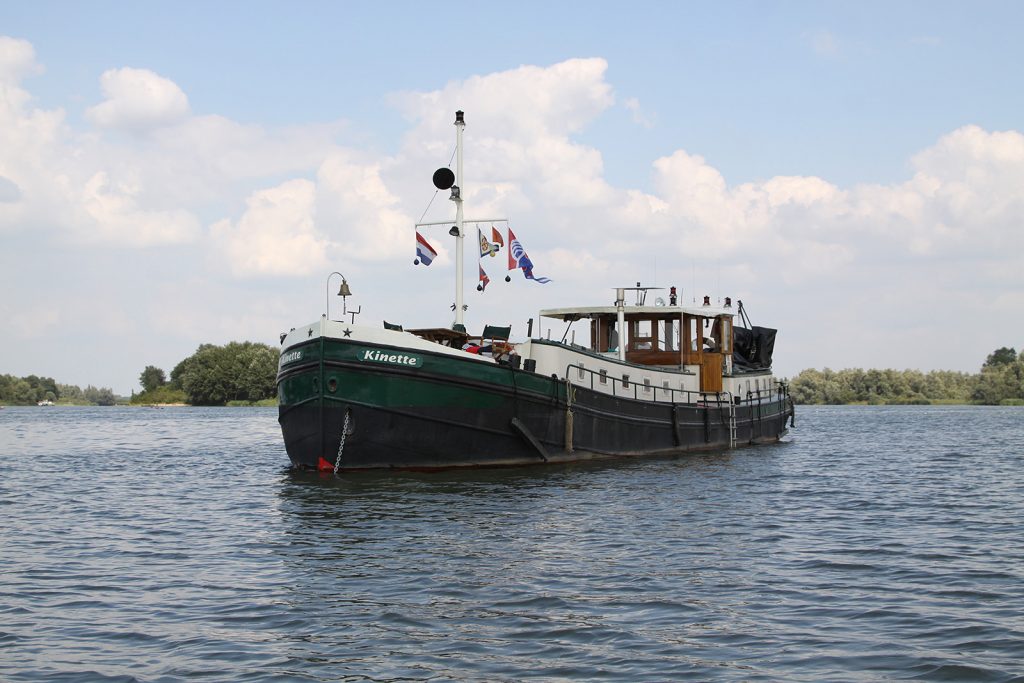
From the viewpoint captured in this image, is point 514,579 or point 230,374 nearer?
point 514,579

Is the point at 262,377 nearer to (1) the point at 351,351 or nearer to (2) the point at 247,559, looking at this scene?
(1) the point at 351,351

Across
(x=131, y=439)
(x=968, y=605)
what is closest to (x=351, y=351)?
(x=968, y=605)

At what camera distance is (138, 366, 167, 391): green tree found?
140375mm

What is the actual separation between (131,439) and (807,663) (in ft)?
139

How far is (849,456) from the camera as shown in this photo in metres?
32.6

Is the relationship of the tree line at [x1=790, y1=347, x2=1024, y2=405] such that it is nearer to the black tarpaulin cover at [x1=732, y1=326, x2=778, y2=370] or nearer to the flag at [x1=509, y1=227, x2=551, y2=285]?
the black tarpaulin cover at [x1=732, y1=326, x2=778, y2=370]

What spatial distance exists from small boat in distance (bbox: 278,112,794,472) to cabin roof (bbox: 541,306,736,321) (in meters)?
0.04

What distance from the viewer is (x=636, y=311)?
96.1ft

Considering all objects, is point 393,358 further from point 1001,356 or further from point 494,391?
point 1001,356

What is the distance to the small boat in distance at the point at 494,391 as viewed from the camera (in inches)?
830

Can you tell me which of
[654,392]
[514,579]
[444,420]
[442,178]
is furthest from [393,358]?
[514,579]

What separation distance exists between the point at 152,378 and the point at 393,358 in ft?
427

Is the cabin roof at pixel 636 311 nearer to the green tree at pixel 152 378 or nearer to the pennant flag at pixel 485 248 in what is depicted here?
the pennant flag at pixel 485 248

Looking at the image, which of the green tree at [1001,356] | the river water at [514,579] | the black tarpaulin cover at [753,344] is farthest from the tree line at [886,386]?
the river water at [514,579]
